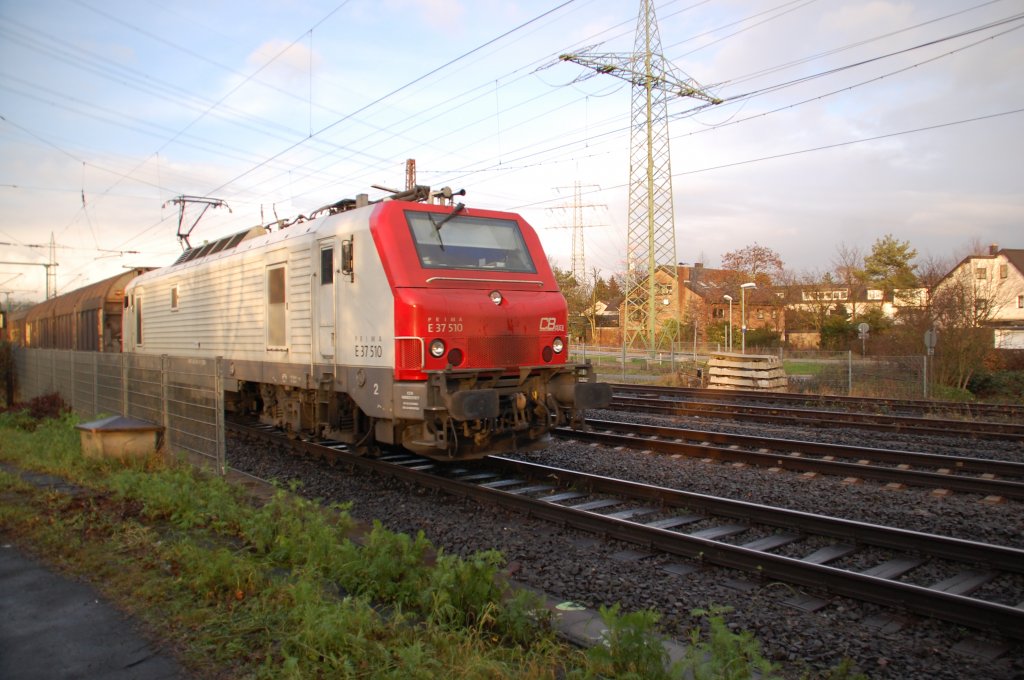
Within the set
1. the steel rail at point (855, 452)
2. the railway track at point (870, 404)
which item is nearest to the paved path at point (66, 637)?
the steel rail at point (855, 452)

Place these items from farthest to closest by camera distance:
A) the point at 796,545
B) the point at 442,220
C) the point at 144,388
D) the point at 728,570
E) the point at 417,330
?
1. the point at 144,388
2. the point at 442,220
3. the point at 417,330
4. the point at 796,545
5. the point at 728,570

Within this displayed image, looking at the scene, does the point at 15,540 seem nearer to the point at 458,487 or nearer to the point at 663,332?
the point at 458,487

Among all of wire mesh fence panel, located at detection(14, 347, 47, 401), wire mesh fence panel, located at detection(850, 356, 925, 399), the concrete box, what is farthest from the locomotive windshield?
wire mesh fence panel, located at detection(850, 356, 925, 399)

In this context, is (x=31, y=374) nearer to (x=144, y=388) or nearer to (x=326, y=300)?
(x=144, y=388)

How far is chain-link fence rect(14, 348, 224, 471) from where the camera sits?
8.27 meters

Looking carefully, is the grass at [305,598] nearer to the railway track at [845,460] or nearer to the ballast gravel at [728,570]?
the ballast gravel at [728,570]

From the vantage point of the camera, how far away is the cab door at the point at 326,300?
29.2 feet

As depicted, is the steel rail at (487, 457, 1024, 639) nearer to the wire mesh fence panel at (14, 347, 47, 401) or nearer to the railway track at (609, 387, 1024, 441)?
the railway track at (609, 387, 1024, 441)

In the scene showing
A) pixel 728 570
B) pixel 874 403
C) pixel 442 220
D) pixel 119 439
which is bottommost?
pixel 728 570

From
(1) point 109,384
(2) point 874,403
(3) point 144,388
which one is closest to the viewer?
(3) point 144,388

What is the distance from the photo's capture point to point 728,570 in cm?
556

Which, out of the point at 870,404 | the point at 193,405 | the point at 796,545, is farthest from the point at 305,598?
the point at 870,404

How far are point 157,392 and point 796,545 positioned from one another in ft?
27.5

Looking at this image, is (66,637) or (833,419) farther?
(833,419)
